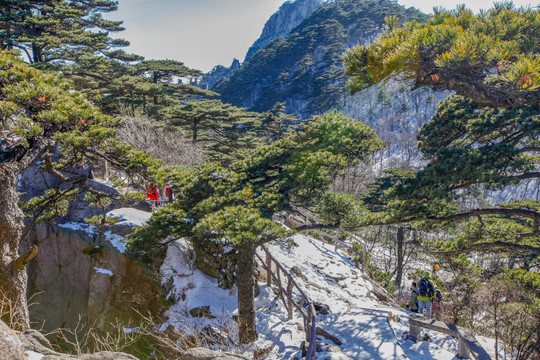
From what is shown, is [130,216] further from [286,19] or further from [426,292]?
[286,19]

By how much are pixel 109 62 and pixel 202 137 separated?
6.74 metres

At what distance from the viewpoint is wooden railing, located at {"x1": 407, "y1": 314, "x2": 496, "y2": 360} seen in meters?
4.84

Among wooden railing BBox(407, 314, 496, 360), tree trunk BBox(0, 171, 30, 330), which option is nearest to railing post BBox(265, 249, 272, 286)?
wooden railing BBox(407, 314, 496, 360)

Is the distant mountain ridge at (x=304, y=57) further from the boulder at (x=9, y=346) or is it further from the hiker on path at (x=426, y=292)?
the boulder at (x=9, y=346)

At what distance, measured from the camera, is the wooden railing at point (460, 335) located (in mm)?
4843

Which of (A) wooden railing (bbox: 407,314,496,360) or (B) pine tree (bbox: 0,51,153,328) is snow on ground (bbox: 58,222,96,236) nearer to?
(B) pine tree (bbox: 0,51,153,328)

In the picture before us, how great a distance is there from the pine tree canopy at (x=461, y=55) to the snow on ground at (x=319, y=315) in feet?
16.4

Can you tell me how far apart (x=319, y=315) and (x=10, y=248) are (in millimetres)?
7081

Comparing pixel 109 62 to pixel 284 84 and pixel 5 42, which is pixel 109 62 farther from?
pixel 284 84

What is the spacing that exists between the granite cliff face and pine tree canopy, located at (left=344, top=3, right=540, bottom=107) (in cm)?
11412

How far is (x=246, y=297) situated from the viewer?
23.7 ft

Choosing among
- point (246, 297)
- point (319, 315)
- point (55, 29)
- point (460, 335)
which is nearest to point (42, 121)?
point (246, 297)

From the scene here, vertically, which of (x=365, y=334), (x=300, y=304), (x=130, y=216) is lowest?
(x=365, y=334)

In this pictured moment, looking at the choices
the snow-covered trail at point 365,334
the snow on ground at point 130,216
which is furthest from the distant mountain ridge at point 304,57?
the snow-covered trail at point 365,334
